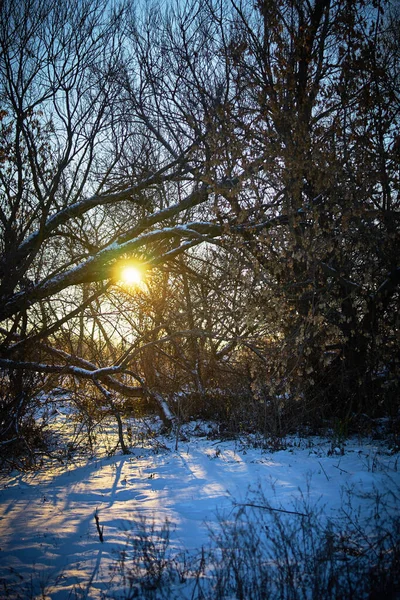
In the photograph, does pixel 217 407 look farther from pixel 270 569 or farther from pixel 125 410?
pixel 270 569

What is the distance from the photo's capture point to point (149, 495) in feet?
16.0

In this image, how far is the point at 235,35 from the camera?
293 inches

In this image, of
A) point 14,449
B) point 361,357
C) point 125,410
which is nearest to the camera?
point 14,449

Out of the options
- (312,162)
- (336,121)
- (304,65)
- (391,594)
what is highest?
(304,65)

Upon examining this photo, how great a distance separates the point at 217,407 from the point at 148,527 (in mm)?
5170

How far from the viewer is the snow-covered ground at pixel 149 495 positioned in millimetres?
3283

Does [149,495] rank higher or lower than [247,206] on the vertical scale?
lower

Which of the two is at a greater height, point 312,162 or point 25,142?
point 25,142

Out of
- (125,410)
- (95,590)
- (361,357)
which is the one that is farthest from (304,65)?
(125,410)

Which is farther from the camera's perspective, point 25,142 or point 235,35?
point 235,35

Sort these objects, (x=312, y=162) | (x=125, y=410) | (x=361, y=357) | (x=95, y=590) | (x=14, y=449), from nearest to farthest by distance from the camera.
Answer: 1. (x=95, y=590)
2. (x=312, y=162)
3. (x=14, y=449)
4. (x=361, y=357)
5. (x=125, y=410)

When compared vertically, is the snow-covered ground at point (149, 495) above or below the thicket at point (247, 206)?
below

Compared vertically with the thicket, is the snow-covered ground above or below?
below

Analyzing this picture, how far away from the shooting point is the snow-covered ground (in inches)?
129
